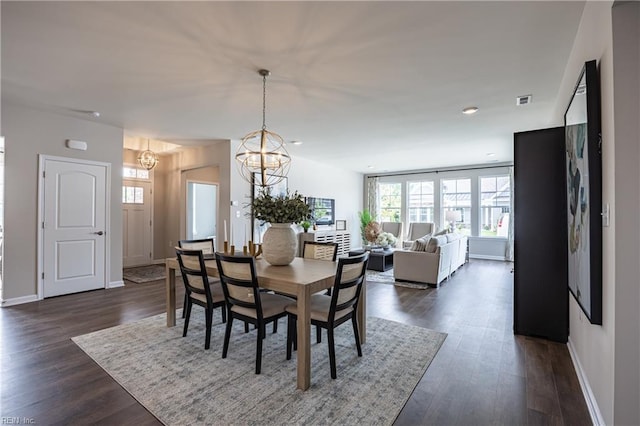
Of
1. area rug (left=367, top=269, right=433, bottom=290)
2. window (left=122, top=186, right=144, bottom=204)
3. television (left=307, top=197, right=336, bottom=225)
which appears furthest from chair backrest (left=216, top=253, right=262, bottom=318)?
window (left=122, top=186, right=144, bottom=204)

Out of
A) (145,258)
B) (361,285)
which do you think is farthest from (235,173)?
(361,285)

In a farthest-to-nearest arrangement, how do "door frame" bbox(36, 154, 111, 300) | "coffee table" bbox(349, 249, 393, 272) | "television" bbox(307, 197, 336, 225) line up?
1. "television" bbox(307, 197, 336, 225)
2. "coffee table" bbox(349, 249, 393, 272)
3. "door frame" bbox(36, 154, 111, 300)

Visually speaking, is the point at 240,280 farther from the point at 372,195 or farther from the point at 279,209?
the point at 372,195

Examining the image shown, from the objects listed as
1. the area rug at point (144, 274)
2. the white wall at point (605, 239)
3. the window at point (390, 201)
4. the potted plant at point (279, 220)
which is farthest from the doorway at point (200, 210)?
the white wall at point (605, 239)

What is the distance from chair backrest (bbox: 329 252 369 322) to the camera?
7.39 ft

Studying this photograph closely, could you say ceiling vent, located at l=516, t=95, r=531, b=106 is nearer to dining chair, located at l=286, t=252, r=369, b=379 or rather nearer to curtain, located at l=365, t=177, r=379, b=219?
dining chair, located at l=286, t=252, r=369, b=379

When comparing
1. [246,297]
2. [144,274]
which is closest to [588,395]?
[246,297]

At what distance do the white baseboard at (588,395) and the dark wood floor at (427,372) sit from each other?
4cm

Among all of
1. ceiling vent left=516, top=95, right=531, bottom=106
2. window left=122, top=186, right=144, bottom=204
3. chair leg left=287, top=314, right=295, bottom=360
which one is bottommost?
chair leg left=287, top=314, right=295, bottom=360

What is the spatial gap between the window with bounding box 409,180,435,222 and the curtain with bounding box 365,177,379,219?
3.57ft

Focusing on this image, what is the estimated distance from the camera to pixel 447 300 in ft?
14.0

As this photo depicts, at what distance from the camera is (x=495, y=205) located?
836 cm

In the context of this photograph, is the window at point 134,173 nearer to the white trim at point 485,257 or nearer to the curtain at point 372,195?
the curtain at point 372,195

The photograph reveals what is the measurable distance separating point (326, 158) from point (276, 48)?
4943mm
